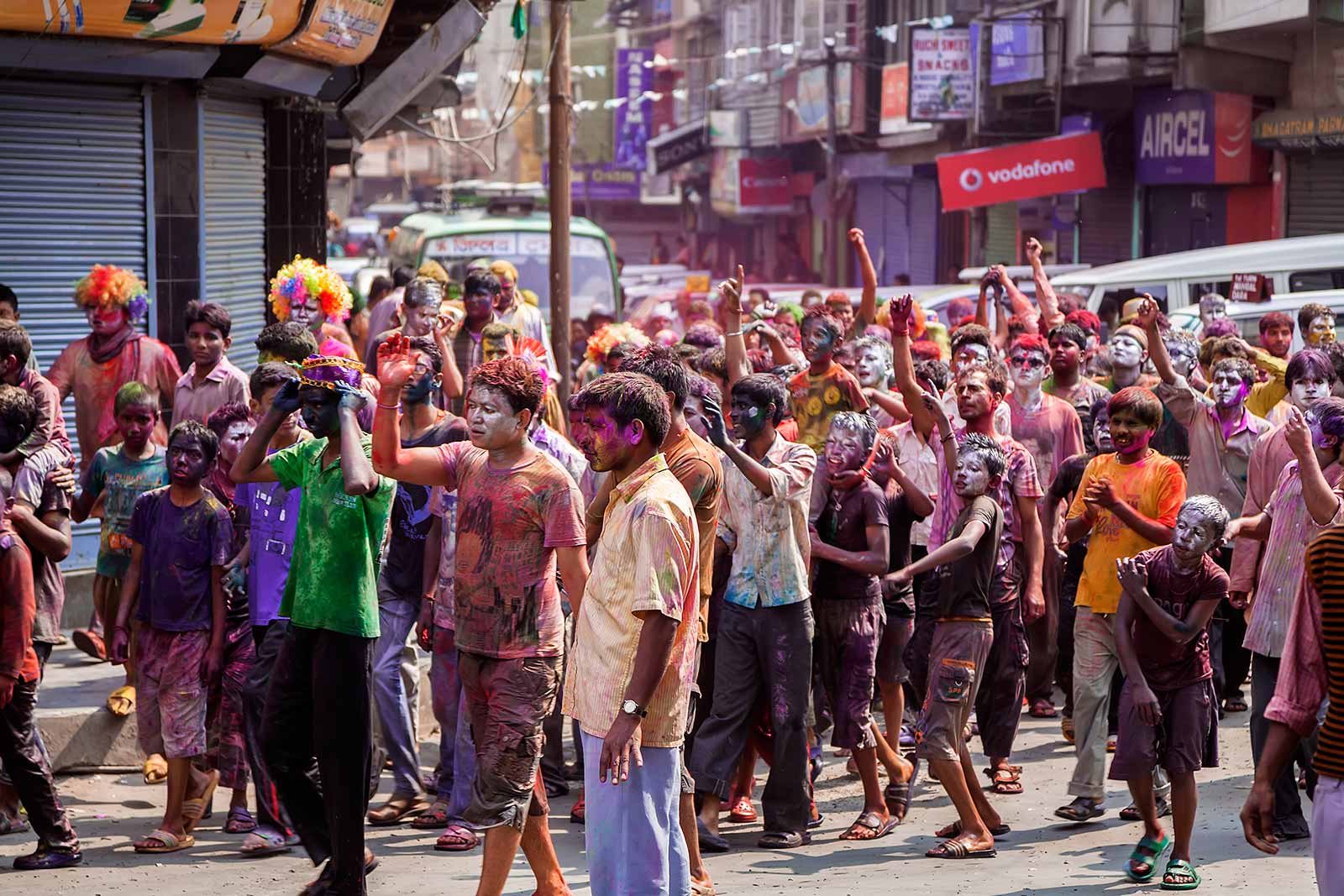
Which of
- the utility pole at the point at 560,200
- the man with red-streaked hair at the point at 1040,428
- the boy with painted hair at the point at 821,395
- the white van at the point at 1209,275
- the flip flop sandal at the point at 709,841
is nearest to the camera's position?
the flip flop sandal at the point at 709,841

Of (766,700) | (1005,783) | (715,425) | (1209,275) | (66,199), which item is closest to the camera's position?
(715,425)

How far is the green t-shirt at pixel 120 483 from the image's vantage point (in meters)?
8.17

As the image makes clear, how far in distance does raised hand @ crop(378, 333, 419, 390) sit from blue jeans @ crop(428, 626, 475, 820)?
1.87 m

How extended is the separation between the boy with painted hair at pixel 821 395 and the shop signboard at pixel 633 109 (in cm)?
3745

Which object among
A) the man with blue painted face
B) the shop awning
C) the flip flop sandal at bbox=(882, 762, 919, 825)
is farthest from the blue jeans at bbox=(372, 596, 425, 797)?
the shop awning

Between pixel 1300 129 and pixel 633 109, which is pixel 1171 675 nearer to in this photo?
pixel 1300 129

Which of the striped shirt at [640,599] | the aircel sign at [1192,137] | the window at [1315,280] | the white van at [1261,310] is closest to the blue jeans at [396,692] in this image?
the striped shirt at [640,599]

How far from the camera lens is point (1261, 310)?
47.1 ft

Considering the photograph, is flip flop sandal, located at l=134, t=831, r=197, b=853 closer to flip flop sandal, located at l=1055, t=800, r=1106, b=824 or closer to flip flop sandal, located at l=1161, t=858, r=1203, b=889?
flip flop sandal, located at l=1055, t=800, r=1106, b=824

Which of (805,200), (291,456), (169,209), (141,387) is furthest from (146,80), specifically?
(805,200)

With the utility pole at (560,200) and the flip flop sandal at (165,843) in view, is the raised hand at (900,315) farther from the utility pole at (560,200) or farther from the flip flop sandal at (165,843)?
the utility pole at (560,200)

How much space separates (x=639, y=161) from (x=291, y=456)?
44.3 m

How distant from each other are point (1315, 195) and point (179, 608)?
17.6 m

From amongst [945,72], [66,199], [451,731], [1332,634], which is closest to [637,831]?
[1332,634]
